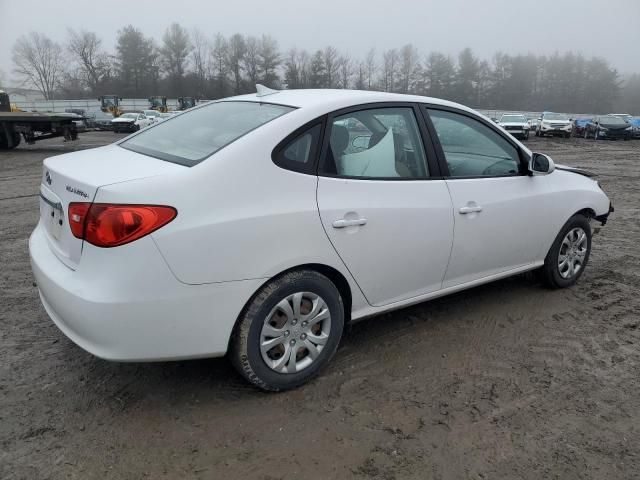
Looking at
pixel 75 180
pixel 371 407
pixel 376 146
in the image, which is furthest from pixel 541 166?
pixel 75 180

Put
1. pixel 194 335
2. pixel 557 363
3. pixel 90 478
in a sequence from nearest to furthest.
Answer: pixel 90 478 → pixel 194 335 → pixel 557 363

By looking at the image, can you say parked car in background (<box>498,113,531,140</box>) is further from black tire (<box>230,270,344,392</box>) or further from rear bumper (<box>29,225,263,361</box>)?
rear bumper (<box>29,225,263,361</box>)

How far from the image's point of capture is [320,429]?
2621 mm

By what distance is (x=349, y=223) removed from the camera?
9.36ft

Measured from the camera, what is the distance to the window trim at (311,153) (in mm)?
2711

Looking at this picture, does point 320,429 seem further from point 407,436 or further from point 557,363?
point 557,363

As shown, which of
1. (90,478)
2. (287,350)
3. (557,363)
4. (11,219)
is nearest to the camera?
(90,478)

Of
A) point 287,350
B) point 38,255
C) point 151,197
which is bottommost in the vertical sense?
point 287,350

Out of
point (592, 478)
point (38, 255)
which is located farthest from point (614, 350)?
point (38, 255)

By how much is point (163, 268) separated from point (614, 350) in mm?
2979

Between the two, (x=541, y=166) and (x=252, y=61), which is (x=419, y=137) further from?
(x=252, y=61)

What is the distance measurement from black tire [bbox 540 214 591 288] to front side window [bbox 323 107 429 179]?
1676mm

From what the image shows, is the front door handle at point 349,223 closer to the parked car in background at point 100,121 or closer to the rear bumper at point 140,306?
the rear bumper at point 140,306

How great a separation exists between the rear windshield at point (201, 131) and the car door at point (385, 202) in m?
0.45
